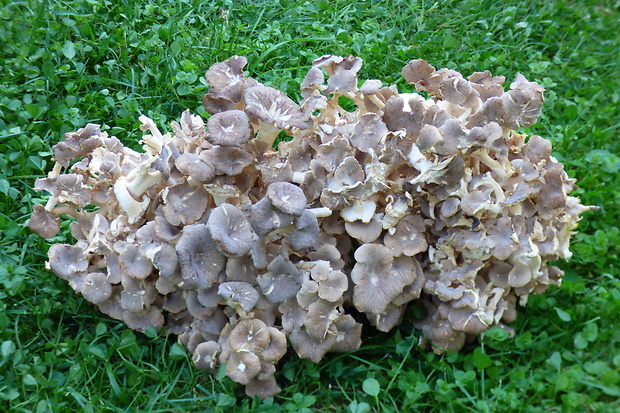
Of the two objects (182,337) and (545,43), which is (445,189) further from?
(545,43)

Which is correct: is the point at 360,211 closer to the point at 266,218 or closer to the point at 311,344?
the point at 266,218

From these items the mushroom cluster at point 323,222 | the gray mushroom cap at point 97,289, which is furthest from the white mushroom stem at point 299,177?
the gray mushroom cap at point 97,289

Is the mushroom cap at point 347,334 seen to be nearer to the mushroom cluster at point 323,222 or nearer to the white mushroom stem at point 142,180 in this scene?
the mushroom cluster at point 323,222

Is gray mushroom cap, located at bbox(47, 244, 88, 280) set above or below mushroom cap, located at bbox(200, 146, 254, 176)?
below

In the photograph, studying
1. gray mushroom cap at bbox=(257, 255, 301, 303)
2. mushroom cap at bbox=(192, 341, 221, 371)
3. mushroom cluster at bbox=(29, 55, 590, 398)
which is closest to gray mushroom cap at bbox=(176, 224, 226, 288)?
mushroom cluster at bbox=(29, 55, 590, 398)

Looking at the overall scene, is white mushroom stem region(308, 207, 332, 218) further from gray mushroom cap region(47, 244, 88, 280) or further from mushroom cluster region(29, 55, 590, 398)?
gray mushroom cap region(47, 244, 88, 280)

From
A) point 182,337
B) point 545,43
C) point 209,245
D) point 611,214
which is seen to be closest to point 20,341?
point 182,337

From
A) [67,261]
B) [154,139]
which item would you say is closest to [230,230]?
[154,139]
